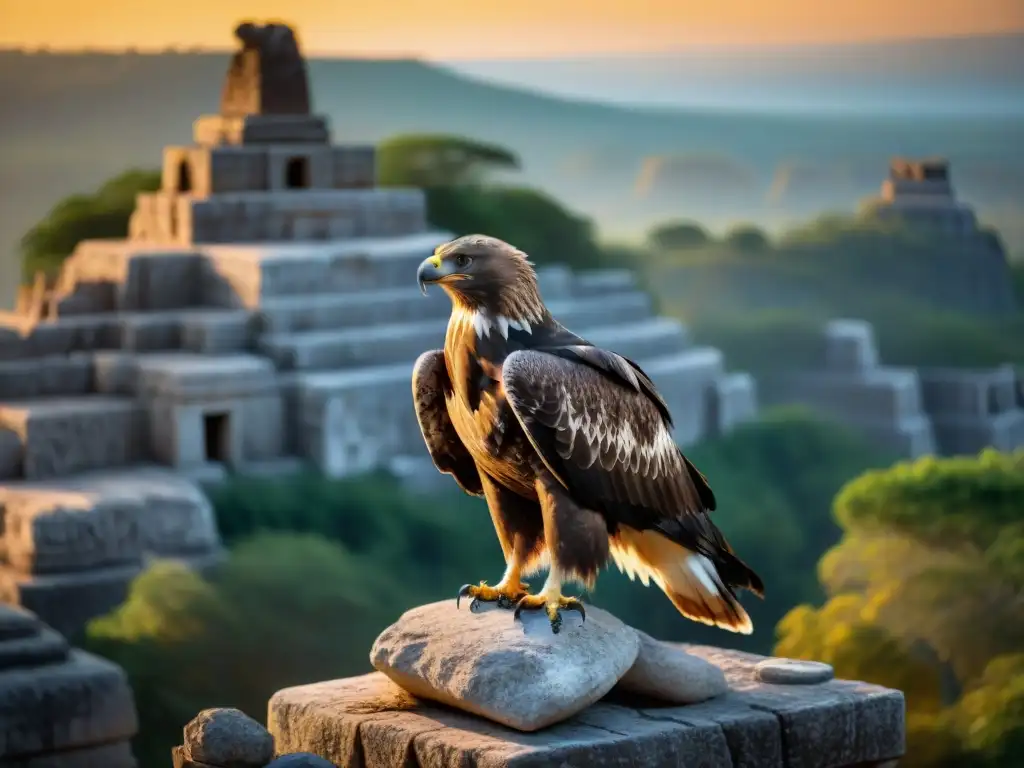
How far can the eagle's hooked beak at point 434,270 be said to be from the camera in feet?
26.2

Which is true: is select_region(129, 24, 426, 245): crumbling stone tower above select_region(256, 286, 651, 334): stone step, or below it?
above

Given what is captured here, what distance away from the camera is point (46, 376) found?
75.9ft

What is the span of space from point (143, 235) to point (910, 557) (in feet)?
35.6

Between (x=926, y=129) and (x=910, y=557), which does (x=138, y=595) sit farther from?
(x=926, y=129)

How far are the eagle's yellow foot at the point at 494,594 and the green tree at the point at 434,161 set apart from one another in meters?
25.7

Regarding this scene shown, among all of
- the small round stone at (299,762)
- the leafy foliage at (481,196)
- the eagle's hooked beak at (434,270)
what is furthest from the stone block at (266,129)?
the small round stone at (299,762)

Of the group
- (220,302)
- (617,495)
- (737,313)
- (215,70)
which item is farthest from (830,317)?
(617,495)

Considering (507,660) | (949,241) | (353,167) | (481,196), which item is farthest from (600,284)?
(507,660)

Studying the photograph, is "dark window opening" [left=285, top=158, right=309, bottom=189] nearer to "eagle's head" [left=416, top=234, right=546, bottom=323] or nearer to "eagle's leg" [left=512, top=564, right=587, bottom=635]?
"eagle's head" [left=416, top=234, right=546, bottom=323]

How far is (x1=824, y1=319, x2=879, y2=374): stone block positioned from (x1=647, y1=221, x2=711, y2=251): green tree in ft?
12.9

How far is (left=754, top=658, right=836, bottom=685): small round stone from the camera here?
8438 millimetres

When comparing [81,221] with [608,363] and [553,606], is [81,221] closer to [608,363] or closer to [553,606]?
[608,363]

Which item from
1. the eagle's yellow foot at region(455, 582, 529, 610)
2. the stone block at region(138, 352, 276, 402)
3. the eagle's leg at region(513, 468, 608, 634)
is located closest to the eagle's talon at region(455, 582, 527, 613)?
the eagle's yellow foot at region(455, 582, 529, 610)

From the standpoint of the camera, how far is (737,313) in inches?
1426
